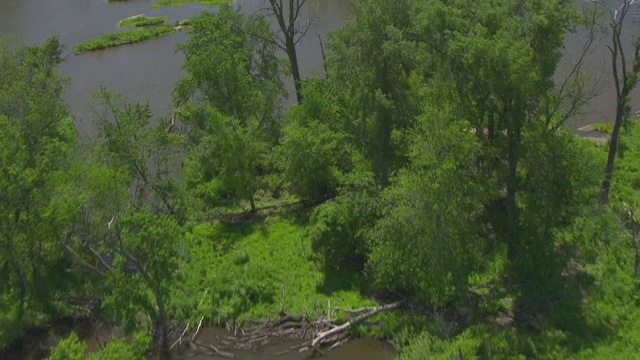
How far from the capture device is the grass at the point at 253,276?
23.3m

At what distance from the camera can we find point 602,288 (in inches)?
873

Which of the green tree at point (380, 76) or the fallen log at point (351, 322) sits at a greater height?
the green tree at point (380, 76)

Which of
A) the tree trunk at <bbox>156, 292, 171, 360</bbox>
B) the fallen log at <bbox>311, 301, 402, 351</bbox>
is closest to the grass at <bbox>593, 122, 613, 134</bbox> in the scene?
the fallen log at <bbox>311, 301, 402, 351</bbox>

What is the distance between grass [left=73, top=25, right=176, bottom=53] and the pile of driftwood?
112 ft

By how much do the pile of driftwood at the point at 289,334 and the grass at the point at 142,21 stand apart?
39057 millimetres

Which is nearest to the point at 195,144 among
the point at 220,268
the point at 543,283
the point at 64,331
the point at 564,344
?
the point at 220,268

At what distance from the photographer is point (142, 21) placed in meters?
56.2

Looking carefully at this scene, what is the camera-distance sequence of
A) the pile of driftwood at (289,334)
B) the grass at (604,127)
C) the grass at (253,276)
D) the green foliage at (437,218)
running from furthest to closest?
1. the grass at (604,127)
2. the grass at (253,276)
3. the pile of driftwood at (289,334)
4. the green foliage at (437,218)

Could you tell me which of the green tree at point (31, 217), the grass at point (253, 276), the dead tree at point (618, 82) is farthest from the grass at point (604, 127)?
the green tree at point (31, 217)

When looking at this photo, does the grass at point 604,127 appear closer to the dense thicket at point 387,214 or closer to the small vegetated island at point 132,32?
the dense thicket at point 387,214

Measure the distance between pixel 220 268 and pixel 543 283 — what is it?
1163cm

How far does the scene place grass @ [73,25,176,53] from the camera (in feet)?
166

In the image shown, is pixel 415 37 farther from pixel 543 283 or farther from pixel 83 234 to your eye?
pixel 83 234

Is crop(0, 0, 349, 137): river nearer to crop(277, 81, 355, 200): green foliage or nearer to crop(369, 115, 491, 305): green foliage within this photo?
crop(277, 81, 355, 200): green foliage
